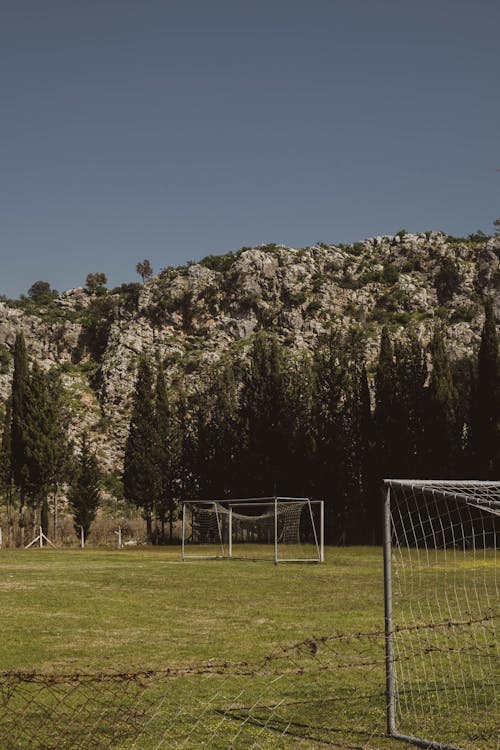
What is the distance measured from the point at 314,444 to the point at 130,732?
4547 centimetres

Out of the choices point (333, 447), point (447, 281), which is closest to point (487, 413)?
point (333, 447)

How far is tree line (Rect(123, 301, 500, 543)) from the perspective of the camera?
160ft

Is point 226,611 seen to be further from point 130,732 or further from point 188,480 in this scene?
point 188,480

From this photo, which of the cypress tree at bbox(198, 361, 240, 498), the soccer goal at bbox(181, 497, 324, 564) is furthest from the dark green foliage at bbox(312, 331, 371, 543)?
the cypress tree at bbox(198, 361, 240, 498)

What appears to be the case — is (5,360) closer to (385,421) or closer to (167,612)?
(385,421)

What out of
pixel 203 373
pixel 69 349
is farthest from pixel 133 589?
pixel 69 349

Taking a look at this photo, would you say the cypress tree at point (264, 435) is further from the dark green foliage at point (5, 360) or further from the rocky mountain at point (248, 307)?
the dark green foliage at point (5, 360)

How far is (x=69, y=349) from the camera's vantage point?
102750 mm

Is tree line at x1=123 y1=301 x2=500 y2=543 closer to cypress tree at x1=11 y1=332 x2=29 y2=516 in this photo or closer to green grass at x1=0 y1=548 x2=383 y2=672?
cypress tree at x1=11 y1=332 x2=29 y2=516

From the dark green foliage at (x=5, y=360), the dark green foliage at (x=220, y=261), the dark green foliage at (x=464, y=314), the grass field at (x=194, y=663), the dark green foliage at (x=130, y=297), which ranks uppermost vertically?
the dark green foliage at (x=220, y=261)

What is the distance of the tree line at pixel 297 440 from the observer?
48.9 metres

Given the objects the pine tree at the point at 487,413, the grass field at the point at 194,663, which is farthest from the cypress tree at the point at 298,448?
the grass field at the point at 194,663

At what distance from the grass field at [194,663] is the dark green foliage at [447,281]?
80.0 meters

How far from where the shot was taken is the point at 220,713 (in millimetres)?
7883
